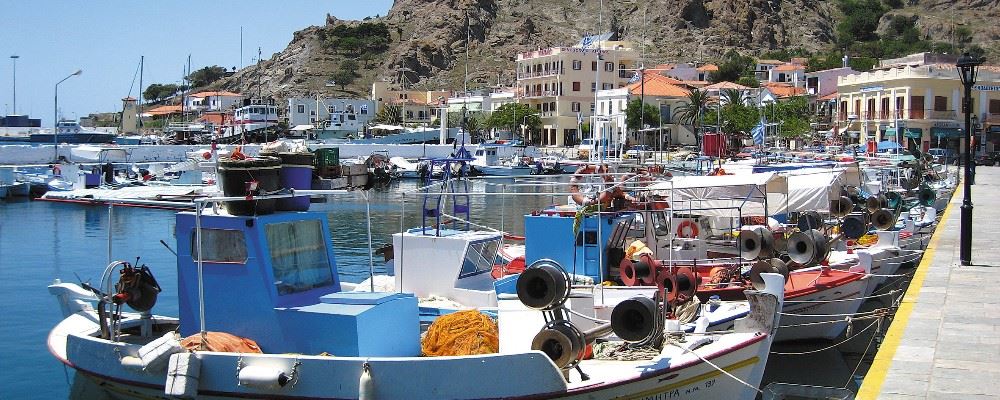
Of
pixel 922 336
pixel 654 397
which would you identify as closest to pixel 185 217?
pixel 654 397

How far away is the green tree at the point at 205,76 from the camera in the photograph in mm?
189250

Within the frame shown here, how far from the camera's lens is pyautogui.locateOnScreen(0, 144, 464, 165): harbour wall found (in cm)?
Result: 7725

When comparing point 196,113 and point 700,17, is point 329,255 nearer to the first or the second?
point 196,113

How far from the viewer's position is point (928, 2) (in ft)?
533

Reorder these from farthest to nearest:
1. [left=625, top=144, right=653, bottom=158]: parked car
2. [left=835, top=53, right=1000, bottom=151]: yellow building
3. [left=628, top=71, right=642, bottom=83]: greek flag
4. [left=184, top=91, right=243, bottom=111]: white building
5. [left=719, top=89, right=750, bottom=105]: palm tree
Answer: [left=184, top=91, right=243, bottom=111]: white building, [left=628, top=71, right=642, bottom=83]: greek flag, [left=719, top=89, right=750, bottom=105]: palm tree, [left=835, top=53, right=1000, bottom=151]: yellow building, [left=625, top=144, right=653, bottom=158]: parked car

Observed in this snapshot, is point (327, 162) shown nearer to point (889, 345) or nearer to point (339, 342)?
point (339, 342)

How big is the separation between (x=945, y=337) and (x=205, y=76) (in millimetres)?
191355

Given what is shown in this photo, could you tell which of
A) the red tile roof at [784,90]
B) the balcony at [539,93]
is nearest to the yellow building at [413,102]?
the balcony at [539,93]

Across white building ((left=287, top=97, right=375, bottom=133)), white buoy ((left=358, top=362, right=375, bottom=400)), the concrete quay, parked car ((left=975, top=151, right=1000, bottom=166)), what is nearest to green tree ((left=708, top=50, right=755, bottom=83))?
white building ((left=287, top=97, right=375, bottom=133))

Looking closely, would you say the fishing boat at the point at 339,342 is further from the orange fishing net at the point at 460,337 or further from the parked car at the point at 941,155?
the parked car at the point at 941,155

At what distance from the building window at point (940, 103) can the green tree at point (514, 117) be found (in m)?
46.4

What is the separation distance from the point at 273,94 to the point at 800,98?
89.3 m

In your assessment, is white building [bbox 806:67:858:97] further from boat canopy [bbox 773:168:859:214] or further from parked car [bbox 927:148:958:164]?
boat canopy [bbox 773:168:859:214]

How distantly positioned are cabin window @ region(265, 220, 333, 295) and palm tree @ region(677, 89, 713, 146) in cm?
7685
